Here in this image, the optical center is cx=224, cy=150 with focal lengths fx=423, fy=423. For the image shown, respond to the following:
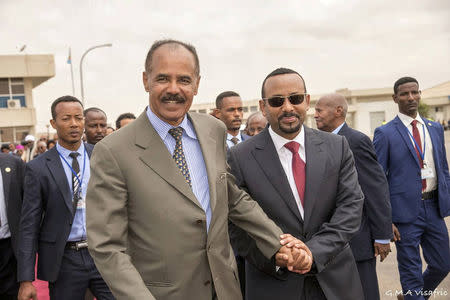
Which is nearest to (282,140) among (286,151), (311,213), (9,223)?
(286,151)

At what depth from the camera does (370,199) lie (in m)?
3.94

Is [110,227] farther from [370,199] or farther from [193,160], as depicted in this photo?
[370,199]

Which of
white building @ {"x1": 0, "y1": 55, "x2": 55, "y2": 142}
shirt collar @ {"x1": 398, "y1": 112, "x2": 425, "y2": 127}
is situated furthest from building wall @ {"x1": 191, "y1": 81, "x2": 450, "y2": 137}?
shirt collar @ {"x1": 398, "y1": 112, "x2": 425, "y2": 127}

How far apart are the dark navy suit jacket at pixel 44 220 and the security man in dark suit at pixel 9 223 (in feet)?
1.99

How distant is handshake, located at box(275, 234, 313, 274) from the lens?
2379 mm

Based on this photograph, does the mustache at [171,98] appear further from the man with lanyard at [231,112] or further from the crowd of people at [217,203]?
the man with lanyard at [231,112]

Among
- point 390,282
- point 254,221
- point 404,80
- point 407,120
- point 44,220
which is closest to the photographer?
point 254,221

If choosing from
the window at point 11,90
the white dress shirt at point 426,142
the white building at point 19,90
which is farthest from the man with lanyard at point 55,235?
the window at point 11,90

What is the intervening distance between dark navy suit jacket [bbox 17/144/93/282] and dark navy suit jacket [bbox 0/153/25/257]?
599 mm

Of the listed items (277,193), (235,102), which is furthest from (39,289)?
(277,193)

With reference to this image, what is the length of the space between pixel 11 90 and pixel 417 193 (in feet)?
101

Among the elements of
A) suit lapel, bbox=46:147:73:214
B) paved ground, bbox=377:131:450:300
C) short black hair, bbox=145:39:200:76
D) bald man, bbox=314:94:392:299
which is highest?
short black hair, bbox=145:39:200:76

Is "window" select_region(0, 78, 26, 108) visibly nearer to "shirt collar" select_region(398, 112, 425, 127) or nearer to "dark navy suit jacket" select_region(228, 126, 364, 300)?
"shirt collar" select_region(398, 112, 425, 127)

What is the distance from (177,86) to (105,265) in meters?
0.91
